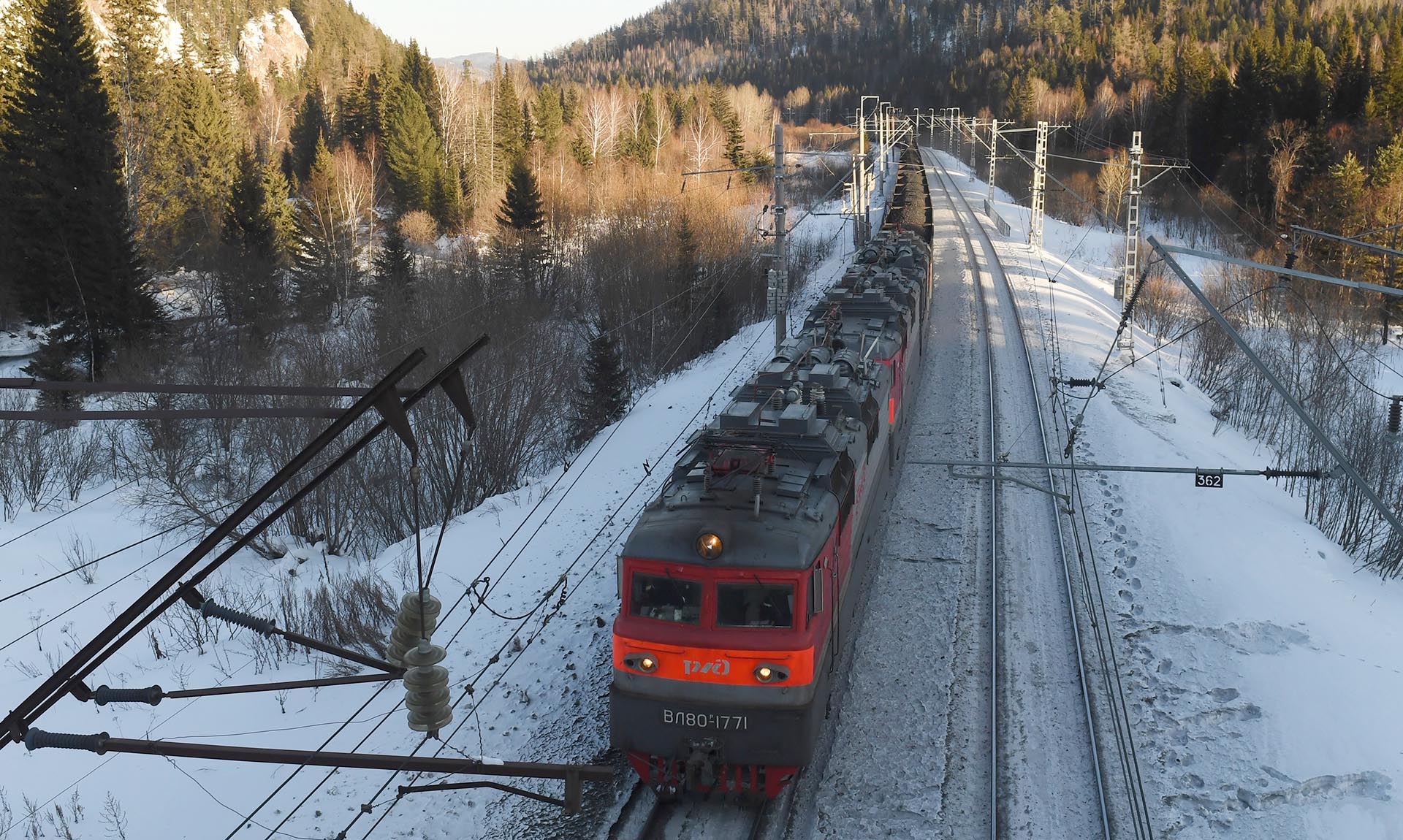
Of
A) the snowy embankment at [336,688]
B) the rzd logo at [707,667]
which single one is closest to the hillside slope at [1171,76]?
the snowy embankment at [336,688]

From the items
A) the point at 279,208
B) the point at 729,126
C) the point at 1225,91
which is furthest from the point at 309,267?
the point at 1225,91

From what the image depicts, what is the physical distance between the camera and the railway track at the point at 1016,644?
36.6 feet

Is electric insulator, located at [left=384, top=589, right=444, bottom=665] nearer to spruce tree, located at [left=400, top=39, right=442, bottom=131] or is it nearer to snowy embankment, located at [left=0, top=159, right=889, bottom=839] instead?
snowy embankment, located at [left=0, top=159, right=889, bottom=839]

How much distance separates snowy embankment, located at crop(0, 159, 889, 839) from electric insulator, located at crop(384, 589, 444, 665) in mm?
2818

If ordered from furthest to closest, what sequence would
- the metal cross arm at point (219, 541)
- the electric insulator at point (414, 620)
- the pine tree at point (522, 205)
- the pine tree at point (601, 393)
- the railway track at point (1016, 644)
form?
1. the pine tree at point (522, 205)
2. the pine tree at point (601, 393)
3. the railway track at point (1016, 644)
4. the electric insulator at point (414, 620)
5. the metal cross arm at point (219, 541)

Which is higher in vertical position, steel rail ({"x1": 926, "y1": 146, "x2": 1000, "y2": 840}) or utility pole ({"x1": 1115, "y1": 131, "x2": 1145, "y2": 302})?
utility pole ({"x1": 1115, "y1": 131, "x2": 1145, "y2": 302})

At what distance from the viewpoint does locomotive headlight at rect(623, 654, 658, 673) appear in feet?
33.0

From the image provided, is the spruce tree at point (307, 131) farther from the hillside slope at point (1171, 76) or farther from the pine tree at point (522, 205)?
the hillside slope at point (1171, 76)

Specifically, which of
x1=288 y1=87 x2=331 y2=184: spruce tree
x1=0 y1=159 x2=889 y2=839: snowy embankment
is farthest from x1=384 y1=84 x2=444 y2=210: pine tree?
x1=0 y1=159 x2=889 y2=839: snowy embankment

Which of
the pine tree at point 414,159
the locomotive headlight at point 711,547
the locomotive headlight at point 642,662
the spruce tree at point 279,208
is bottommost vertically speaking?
the locomotive headlight at point 642,662

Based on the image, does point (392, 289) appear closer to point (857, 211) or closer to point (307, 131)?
point (857, 211)

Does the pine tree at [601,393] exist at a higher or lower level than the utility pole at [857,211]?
lower

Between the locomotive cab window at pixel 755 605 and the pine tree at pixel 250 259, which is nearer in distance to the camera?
the locomotive cab window at pixel 755 605

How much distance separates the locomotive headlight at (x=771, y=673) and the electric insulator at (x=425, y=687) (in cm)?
379
